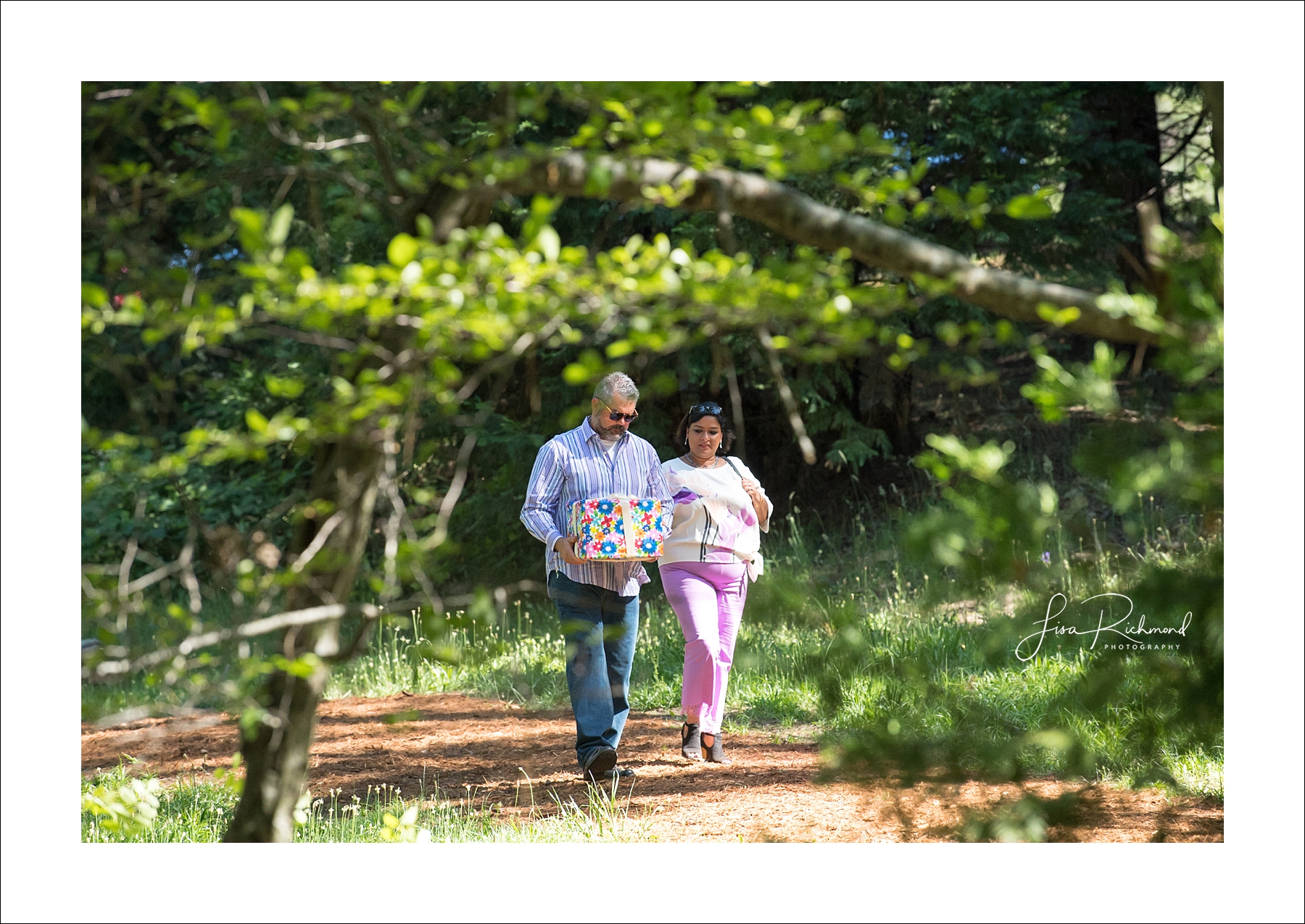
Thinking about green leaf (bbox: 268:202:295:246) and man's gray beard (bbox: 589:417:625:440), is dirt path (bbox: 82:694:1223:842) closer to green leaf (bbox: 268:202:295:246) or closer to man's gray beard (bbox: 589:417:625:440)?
green leaf (bbox: 268:202:295:246)

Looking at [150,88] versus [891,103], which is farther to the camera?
[891,103]

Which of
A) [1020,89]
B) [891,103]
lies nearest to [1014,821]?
[891,103]

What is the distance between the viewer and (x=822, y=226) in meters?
1.83

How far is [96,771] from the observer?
3908mm

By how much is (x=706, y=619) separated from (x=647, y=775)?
23.4 inches

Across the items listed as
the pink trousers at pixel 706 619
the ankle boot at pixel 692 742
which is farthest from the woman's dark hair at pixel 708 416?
the ankle boot at pixel 692 742

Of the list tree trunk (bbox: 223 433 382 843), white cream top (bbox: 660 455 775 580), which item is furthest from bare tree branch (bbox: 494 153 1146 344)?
white cream top (bbox: 660 455 775 580)

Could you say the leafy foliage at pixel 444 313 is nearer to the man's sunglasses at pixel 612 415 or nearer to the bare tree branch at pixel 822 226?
the bare tree branch at pixel 822 226

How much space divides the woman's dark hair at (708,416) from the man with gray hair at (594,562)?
23cm

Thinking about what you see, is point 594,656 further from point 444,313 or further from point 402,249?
point 402,249

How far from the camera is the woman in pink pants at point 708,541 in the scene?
3426mm

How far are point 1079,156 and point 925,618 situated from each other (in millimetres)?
2543

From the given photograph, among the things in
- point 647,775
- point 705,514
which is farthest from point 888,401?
point 647,775

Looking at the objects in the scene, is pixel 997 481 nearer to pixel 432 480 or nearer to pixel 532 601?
pixel 432 480
